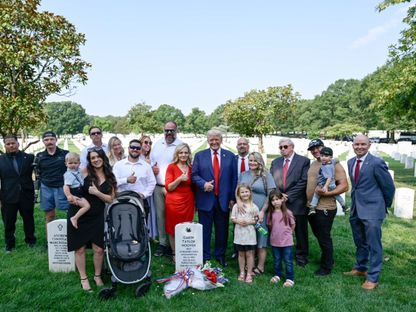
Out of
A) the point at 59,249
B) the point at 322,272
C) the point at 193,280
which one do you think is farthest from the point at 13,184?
the point at 322,272

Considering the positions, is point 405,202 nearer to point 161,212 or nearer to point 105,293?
point 161,212

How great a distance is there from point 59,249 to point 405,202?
27.2 ft

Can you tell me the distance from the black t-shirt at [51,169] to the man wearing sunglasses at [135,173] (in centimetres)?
128

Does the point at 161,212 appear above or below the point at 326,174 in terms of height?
below

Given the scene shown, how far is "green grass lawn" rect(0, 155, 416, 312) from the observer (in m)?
4.32

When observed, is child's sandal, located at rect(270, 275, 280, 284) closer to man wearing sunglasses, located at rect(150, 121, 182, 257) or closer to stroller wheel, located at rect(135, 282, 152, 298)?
stroller wheel, located at rect(135, 282, 152, 298)

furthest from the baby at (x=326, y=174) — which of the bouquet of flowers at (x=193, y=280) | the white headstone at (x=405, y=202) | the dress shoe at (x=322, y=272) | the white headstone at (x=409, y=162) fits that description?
the white headstone at (x=409, y=162)

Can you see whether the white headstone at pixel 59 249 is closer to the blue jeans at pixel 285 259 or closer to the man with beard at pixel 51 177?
the man with beard at pixel 51 177

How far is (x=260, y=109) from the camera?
27.8 m

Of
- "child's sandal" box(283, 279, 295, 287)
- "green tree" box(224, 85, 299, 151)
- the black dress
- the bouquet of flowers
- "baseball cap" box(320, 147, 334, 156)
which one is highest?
"green tree" box(224, 85, 299, 151)

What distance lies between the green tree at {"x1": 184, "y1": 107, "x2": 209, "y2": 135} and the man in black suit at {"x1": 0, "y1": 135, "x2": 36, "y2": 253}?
285ft

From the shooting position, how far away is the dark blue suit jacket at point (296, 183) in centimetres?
556

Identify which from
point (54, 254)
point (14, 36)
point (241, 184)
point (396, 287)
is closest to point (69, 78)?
point (14, 36)

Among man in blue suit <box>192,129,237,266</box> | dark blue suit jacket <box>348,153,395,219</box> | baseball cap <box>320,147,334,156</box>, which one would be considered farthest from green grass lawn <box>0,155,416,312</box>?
baseball cap <box>320,147,334,156</box>
